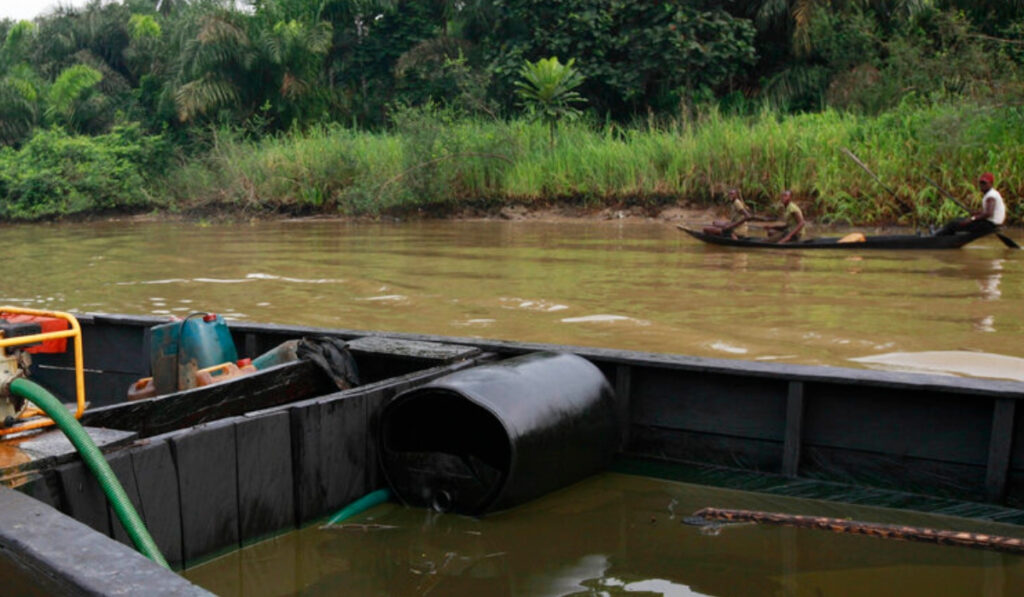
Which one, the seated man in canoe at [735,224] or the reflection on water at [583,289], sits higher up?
the seated man in canoe at [735,224]

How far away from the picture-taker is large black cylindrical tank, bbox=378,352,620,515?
4040mm

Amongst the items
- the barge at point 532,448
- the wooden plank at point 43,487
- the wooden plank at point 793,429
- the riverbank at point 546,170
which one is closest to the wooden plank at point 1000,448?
the barge at point 532,448

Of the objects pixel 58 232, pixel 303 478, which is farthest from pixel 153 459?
pixel 58 232

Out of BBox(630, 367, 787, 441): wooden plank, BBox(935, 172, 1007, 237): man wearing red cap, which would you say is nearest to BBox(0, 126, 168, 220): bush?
BBox(935, 172, 1007, 237): man wearing red cap

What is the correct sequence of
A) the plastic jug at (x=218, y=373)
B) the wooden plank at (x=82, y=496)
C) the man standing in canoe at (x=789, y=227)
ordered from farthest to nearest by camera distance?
1. the man standing in canoe at (x=789, y=227)
2. the plastic jug at (x=218, y=373)
3. the wooden plank at (x=82, y=496)

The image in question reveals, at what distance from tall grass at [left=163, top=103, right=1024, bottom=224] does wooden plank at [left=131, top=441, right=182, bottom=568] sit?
1529 cm

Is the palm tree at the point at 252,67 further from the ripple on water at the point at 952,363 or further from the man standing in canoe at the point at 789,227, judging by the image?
the ripple on water at the point at 952,363

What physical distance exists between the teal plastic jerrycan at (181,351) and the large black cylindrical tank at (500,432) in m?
1.29

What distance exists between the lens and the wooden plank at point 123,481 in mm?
3273

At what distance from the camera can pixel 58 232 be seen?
74.8ft

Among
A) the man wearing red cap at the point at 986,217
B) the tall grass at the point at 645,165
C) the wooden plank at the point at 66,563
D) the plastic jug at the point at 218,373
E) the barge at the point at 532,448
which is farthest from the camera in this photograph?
the tall grass at the point at 645,165

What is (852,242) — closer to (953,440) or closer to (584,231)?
(584,231)

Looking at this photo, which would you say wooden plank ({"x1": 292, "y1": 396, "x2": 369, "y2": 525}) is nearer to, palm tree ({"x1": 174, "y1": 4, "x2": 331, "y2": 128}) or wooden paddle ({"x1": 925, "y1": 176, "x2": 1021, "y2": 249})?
wooden paddle ({"x1": 925, "y1": 176, "x2": 1021, "y2": 249})

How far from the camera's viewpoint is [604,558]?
12.3 ft
